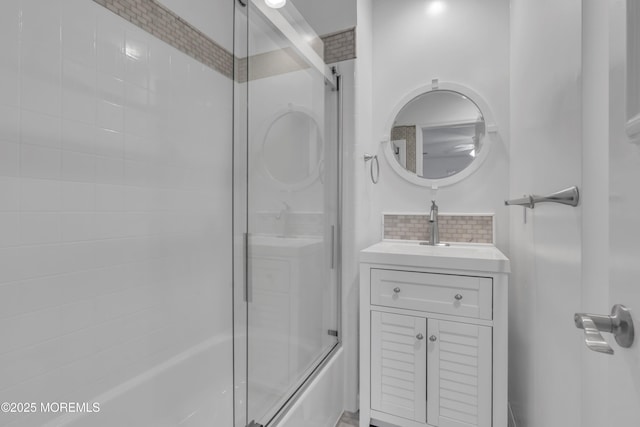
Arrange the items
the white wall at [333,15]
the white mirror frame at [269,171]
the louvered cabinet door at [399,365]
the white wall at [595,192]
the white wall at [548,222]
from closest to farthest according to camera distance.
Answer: the white wall at [595,192] < the white wall at [548,222] < the white mirror frame at [269,171] < the louvered cabinet door at [399,365] < the white wall at [333,15]

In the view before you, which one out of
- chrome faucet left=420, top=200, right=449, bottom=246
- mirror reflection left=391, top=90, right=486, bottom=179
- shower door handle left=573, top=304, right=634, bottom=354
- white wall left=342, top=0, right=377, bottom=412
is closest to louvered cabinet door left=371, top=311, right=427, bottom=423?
white wall left=342, top=0, right=377, bottom=412

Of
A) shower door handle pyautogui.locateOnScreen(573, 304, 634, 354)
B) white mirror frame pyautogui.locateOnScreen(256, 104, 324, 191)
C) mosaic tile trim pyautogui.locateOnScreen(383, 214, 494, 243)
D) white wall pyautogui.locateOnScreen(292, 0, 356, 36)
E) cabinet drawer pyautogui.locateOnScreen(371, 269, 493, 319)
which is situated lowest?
cabinet drawer pyautogui.locateOnScreen(371, 269, 493, 319)

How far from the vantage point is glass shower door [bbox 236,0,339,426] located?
3.48ft

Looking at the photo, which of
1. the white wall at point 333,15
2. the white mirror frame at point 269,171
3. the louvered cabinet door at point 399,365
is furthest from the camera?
the white wall at point 333,15

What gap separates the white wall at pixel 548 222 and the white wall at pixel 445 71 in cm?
29

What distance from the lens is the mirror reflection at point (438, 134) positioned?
1.84 meters

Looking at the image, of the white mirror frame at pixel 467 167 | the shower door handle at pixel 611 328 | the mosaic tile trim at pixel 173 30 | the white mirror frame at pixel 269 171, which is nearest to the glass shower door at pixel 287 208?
the white mirror frame at pixel 269 171

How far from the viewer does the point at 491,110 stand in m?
1.79

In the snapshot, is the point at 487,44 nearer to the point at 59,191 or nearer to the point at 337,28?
the point at 337,28

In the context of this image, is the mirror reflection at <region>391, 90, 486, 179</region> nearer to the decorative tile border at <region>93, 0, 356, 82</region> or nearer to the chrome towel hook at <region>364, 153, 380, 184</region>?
the chrome towel hook at <region>364, 153, 380, 184</region>

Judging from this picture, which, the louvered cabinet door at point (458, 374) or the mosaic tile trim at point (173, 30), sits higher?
the mosaic tile trim at point (173, 30)

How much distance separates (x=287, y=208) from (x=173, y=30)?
3.40 ft

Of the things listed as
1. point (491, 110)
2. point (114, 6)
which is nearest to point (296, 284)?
point (114, 6)

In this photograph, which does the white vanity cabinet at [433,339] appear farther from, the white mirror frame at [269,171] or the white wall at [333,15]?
the white wall at [333,15]
